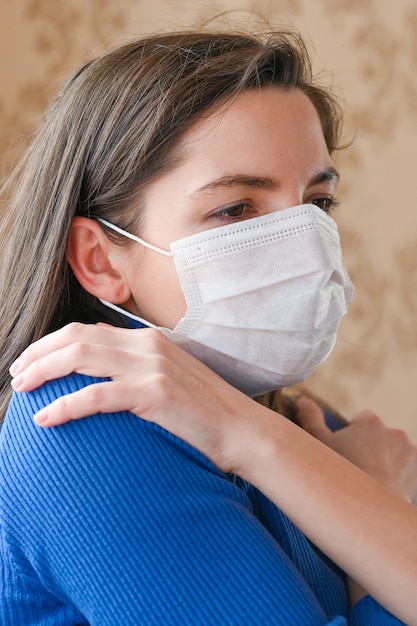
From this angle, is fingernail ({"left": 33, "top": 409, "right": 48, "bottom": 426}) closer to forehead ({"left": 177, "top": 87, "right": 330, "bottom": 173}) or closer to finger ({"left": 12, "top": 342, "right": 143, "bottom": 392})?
finger ({"left": 12, "top": 342, "right": 143, "bottom": 392})

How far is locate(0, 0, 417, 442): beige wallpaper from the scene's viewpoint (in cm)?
208

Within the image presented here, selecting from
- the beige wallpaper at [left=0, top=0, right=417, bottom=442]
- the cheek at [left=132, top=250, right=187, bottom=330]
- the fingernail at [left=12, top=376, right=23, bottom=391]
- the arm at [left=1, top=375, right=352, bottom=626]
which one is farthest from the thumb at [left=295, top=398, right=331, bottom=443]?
the beige wallpaper at [left=0, top=0, right=417, bottom=442]

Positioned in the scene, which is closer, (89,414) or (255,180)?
(89,414)

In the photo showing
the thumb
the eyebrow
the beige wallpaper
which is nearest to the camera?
the eyebrow

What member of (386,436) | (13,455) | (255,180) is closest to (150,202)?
(255,180)

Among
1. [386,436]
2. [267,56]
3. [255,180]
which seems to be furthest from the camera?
[386,436]

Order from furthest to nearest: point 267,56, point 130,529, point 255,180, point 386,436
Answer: point 386,436 < point 267,56 < point 255,180 < point 130,529

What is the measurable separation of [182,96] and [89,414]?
47 cm

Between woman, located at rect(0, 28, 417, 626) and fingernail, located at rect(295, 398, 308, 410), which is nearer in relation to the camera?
woman, located at rect(0, 28, 417, 626)

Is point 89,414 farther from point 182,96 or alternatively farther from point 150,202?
point 182,96

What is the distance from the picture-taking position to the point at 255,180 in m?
1.09

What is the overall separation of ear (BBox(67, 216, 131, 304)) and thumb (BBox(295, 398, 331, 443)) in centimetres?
43

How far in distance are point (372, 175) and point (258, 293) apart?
48.2 inches

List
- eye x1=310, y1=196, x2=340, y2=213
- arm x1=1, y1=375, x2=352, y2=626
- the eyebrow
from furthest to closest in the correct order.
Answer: eye x1=310, y1=196, x2=340, y2=213 < the eyebrow < arm x1=1, y1=375, x2=352, y2=626
